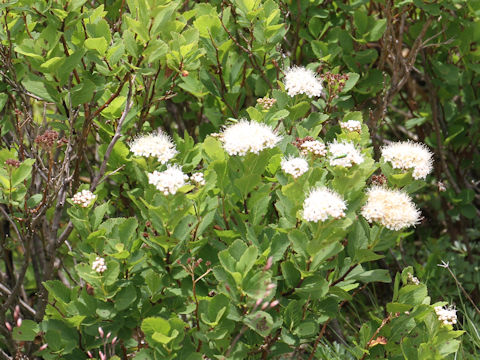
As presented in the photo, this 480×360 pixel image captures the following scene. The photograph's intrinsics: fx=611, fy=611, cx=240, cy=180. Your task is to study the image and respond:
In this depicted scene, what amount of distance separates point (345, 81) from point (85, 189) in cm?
103

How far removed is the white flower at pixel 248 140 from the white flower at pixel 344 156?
0.57ft

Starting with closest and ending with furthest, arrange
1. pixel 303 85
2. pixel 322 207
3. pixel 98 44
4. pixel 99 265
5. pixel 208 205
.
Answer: pixel 322 207 → pixel 99 265 → pixel 208 205 → pixel 98 44 → pixel 303 85

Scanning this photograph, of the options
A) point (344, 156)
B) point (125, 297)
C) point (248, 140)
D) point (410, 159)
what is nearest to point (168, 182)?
point (248, 140)

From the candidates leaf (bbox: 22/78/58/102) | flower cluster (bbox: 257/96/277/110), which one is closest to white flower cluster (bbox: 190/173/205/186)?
flower cluster (bbox: 257/96/277/110)

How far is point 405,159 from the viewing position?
180cm

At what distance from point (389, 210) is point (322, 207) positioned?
24 centimetres

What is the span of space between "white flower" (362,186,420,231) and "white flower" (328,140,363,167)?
0.39 ft

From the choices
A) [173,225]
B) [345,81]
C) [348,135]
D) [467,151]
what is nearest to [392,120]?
[467,151]

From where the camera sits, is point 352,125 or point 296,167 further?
point 352,125

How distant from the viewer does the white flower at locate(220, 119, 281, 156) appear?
1704mm

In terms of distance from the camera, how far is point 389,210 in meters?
1.67

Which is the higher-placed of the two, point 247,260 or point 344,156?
point 344,156

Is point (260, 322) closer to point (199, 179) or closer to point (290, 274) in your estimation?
point (290, 274)

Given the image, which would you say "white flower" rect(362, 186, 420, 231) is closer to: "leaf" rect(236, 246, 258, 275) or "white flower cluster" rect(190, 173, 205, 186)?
"leaf" rect(236, 246, 258, 275)
